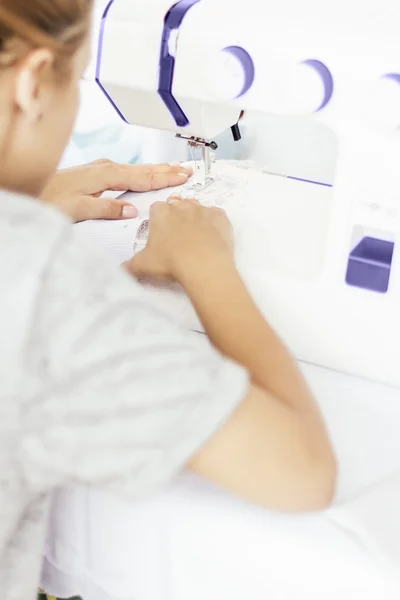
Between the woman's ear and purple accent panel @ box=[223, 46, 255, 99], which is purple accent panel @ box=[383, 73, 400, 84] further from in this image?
the woman's ear

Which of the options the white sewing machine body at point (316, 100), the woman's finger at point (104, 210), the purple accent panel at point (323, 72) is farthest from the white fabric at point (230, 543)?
the woman's finger at point (104, 210)

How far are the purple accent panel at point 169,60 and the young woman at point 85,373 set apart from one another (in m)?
0.18

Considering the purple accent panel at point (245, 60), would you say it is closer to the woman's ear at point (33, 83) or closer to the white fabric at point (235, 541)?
the woman's ear at point (33, 83)

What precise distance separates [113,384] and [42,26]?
0.26 m

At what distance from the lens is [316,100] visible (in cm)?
65

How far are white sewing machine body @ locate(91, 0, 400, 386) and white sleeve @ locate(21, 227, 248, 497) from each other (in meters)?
0.27

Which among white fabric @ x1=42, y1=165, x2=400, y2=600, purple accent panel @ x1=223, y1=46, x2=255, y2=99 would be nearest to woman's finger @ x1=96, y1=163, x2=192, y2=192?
purple accent panel @ x1=223, y1=46, x2=255, y2=99

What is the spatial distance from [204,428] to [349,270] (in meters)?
0.32

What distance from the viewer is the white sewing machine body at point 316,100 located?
640 mm

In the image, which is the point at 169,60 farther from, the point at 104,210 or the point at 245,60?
the point at 104,210

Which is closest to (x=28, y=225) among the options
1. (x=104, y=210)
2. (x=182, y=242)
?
(x=182, y=242)

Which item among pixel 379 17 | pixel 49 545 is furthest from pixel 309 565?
pixel 379 17

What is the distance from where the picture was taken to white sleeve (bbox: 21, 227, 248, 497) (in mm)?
466

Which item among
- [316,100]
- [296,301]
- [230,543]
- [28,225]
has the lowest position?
[230,543]
